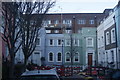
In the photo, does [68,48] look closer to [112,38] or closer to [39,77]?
[112,38]

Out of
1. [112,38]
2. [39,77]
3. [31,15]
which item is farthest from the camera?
[112,38]

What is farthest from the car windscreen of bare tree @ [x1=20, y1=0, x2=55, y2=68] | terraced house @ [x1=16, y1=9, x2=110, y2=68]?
terraced house @ [x1=16, y1=9, x2=110, y2=68]

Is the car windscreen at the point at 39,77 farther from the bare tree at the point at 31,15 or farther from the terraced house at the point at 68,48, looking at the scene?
the terraced house at the point at 68,48

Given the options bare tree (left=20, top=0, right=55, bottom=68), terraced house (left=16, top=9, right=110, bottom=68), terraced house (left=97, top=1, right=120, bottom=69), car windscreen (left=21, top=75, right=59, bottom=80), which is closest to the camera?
car windscreen (left=21, top=75, right=59, bottom=80)

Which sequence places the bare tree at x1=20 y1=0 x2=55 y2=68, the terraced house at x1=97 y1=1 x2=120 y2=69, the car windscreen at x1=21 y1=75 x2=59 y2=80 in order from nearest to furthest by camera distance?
the car windscreen at x1=21 y1=75 x2=59 y2=80 → the bare tree at x1=20 y1=0 x2=55 y2=68 → the terraced house at x1=97 y1=1 x2=120 y2=69

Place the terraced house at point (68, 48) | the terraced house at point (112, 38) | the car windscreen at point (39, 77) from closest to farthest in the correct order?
the car windscreen at point (39, 77), the terraced house at point (112, 38), the terraced house at point (68, 48)

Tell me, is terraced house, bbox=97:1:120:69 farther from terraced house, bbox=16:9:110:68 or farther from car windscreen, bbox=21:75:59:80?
car windscreen, bbox=21:75:59:80

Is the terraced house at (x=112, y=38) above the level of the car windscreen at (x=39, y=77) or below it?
above

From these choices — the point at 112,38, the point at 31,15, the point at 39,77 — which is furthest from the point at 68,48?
the point at 39,77

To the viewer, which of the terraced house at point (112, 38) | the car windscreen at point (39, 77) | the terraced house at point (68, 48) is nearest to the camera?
the car windscreen at point (39, 77)

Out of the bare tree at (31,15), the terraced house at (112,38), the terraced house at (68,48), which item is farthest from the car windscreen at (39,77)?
the terraced house at (68,48)

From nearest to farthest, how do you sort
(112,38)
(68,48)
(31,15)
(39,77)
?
(39,77)
(31,15)
(112,38)
(68,48)

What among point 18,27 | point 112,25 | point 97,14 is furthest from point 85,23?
point 18,27

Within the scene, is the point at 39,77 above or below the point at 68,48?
below
